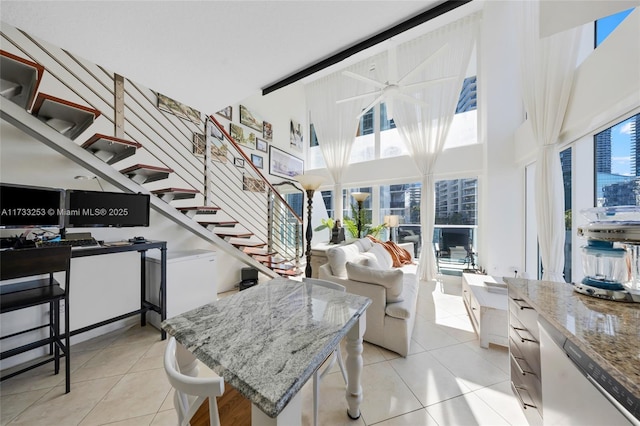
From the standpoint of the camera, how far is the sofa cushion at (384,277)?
1954mm

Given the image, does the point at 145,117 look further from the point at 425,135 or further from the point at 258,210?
the point at 425,135

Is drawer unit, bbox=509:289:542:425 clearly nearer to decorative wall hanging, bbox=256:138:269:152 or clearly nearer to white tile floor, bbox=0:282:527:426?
white tile floor, bbox=0:282:527:426

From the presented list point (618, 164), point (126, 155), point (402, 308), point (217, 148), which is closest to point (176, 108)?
point (217, 148)

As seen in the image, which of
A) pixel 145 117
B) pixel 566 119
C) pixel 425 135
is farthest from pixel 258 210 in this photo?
pixel 566 119

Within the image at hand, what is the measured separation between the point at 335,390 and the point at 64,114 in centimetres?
280

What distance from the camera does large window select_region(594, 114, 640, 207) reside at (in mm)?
1562

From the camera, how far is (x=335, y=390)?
1.55 metres

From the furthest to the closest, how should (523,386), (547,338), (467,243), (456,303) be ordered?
1. (467,243)
2. (456,303)
3. (523,386)
4. (547,338)

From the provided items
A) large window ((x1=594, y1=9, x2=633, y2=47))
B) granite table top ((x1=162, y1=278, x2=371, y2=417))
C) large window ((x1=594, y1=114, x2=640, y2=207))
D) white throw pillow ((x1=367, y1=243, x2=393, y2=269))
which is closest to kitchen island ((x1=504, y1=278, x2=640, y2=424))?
granite table top ((x1=162, y1=278, x2=371, y2=417))

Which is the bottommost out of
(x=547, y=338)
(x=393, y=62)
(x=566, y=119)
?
(x=547, y=338)

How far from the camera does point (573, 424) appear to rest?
30.7 inches

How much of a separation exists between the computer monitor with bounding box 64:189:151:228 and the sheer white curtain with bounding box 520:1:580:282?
4013 millimetres

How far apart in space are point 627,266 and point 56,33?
3.23 m

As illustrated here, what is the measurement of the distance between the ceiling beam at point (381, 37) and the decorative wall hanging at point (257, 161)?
2.75 m
